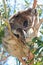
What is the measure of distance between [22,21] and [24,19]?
2.1 inches

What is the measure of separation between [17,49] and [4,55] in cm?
56

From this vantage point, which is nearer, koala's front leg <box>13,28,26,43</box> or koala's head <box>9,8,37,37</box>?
koala's front leg <box>13,28,26,43</box>

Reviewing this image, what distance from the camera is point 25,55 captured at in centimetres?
298

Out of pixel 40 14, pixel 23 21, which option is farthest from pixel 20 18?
pixel 40 14

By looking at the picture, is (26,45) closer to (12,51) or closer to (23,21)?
(12,51)

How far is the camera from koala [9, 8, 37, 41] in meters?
3.10

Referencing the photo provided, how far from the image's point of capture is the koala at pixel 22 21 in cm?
310

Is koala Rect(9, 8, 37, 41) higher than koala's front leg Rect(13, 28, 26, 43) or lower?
higher

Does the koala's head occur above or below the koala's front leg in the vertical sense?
above

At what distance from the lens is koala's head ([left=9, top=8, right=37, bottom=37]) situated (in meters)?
3.18

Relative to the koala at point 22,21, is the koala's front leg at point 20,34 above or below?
below

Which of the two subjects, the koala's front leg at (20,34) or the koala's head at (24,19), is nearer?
the koala's front leg at (20,34)

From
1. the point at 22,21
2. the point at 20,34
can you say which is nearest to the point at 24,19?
the point at 22,21

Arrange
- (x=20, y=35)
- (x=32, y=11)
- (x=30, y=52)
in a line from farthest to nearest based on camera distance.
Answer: (x=32, y=11) < (x=20, y=35) < (x=30, y=52)
